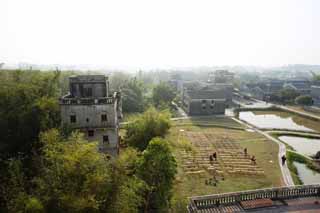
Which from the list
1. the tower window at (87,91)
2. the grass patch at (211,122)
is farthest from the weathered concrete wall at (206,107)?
the tower window at (87,91)

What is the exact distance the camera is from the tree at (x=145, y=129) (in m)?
21.0

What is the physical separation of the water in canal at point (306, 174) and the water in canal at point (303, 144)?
406cm

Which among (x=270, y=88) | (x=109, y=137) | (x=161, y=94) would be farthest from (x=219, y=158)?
(x=270, y=88)

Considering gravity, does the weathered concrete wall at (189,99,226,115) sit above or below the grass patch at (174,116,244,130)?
above

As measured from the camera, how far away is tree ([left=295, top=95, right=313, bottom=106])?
172 feet

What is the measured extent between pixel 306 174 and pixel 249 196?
588 inches

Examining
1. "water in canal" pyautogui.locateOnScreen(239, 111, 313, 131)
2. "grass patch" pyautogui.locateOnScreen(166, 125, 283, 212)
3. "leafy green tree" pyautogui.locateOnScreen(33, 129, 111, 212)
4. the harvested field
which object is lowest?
"water in canal" pyautogui.locateOnScreen(239, 111, 313, 131)

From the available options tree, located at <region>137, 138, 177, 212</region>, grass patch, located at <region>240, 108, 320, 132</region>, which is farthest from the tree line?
grass patch, located at <region>240, 108, 320, 132</region>

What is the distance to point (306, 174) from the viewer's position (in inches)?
850

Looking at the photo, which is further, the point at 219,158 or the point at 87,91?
the point at 219,158

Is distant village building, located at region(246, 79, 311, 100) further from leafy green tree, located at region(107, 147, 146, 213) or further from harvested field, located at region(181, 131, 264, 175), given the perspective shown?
leafy green tree, located at region(107, 147, 146, 213)

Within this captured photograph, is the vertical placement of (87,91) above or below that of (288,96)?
above

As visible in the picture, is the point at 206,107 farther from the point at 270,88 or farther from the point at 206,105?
the point at 270,88

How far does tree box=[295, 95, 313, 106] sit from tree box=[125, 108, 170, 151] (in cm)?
4004
